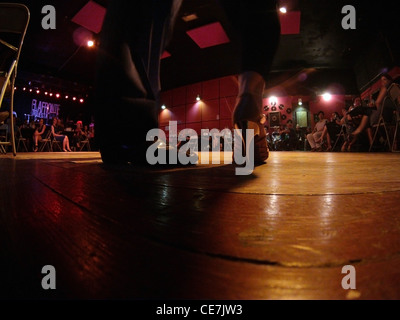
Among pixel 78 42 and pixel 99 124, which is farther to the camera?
pixel 78 42

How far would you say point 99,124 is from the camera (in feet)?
3.01

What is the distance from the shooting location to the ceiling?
5359 mm

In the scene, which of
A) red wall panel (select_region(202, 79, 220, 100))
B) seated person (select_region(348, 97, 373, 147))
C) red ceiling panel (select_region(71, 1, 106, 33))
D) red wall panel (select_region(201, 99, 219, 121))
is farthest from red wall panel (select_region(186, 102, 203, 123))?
seated person (select_region(348, 97, 373, 147))

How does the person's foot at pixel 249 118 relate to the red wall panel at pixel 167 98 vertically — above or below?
below

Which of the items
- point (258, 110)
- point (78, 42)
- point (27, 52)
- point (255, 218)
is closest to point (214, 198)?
point (255, 218)

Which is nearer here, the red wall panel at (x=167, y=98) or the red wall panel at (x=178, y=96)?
the red wall panel at (x=178, y=96)

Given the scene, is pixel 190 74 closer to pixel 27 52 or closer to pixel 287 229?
pixel 27 52

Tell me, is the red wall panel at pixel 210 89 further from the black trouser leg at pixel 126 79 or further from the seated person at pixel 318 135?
the black trouser leg at pixel 126 79

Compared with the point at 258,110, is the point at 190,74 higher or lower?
higher

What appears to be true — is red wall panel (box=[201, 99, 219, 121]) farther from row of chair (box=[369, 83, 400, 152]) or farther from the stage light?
row of chair (box=[369, 83, 400, 152])

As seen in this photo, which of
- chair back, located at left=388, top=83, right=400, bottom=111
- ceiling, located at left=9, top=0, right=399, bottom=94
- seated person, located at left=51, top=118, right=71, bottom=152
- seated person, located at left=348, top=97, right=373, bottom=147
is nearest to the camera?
chair back, located at left=388, top=83, right=400, bottom=111

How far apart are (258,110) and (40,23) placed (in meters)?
7.27

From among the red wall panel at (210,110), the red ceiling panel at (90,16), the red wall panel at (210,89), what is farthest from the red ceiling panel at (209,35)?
the red wall panel at (210,110)

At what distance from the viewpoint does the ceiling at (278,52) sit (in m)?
5.36
